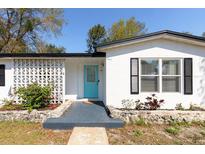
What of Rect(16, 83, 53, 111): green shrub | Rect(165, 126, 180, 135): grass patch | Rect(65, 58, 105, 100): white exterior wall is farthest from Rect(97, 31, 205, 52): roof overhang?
Rect(165, 126, 180, 135): grass patch

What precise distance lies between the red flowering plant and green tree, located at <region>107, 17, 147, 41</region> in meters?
19.7

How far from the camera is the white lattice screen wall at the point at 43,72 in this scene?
9.38 meters

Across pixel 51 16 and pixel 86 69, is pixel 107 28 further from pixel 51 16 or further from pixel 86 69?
pixel 86 69

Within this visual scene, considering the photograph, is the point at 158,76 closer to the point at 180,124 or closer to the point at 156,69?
the point at 156,69

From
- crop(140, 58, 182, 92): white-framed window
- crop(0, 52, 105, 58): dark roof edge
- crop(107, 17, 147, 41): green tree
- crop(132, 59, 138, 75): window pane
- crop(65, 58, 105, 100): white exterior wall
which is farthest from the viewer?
crop(107, 17, 147, 41): green tree

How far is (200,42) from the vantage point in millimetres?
7703

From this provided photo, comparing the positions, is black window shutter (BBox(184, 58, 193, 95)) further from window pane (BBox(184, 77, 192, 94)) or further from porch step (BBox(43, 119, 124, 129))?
porch step (BBox(43, 119, 124, 129))

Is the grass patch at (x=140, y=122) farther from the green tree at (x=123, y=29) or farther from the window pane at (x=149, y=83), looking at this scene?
the green tree at (x=123, y=29)

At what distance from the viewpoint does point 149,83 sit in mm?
8219

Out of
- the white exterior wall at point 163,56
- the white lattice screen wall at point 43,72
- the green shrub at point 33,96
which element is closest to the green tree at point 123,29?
the white lattice screen wall at point 43,72

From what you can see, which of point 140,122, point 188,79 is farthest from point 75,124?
point 188,79

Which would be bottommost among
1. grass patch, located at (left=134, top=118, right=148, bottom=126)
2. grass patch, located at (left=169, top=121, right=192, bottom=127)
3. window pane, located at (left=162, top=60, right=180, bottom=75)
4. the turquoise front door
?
grass patch, located at (left=169, top=121, right=192, bottom=127)

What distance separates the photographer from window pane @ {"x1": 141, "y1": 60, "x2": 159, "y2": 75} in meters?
8.16

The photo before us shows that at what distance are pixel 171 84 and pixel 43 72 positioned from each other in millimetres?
6948
